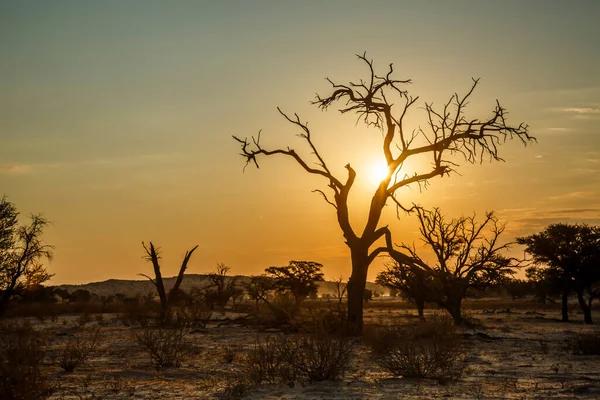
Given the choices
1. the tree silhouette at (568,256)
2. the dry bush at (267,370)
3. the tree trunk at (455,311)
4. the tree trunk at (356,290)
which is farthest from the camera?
the tree silhouette at (568,256)

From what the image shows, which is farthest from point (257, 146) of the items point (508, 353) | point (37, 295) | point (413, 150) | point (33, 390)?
point (37, 295)

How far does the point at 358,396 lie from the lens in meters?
→ 11.1

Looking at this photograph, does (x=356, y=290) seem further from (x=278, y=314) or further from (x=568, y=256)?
(x=568, y=256)

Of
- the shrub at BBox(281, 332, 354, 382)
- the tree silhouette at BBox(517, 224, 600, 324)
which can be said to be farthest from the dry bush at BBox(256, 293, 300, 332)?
the tree silhouette at BBox(517, 224, 600, 324)

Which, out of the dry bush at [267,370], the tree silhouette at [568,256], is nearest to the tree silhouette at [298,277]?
the tree silhouette at [568,256]

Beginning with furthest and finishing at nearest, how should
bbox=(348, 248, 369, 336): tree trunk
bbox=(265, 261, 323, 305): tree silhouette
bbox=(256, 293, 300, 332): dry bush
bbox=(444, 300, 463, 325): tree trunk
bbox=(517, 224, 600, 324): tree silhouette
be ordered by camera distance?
bbox=(265, 261, 323, 305): tree silhouette → bbox=(517, 224, 600, 324): tree silhouette → bbox=(444, 300, 463, 325): tree trunk → bbox=(256, 293, 300, 332): dry bush → bbox=(348, 248, 369, 336): tree trunk

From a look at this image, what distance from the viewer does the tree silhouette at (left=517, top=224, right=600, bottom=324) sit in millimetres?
39312

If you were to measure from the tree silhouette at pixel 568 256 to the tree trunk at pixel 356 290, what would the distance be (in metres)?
20.7

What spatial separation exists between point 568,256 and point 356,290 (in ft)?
72.3

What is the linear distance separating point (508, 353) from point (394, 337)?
3.85 meters

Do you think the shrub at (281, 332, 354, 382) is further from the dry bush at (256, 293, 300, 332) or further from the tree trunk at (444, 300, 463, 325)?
the tree trunk at (444, 300, 463, 325)

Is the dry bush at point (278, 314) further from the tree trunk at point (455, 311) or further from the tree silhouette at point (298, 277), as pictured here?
the tree silhouette at point (298, 277)

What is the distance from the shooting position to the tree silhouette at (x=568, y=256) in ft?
129

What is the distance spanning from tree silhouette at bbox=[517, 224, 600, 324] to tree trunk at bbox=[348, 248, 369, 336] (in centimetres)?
2065
